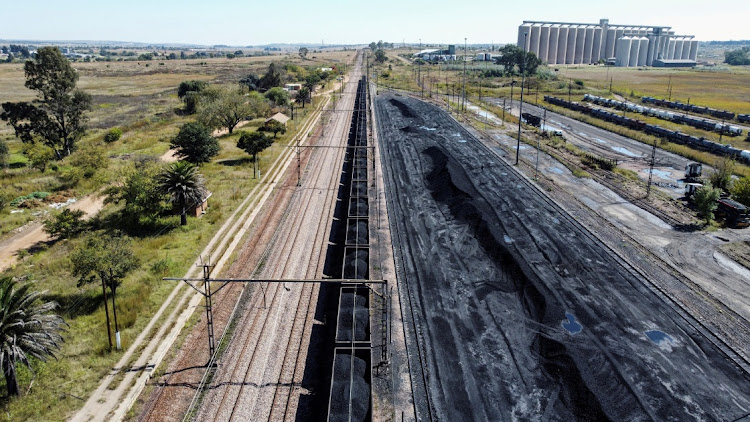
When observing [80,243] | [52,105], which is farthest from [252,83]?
[80,243]

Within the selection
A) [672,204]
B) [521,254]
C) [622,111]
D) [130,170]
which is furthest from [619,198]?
[622,111]

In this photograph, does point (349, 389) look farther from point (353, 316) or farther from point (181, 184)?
point (181, 184)

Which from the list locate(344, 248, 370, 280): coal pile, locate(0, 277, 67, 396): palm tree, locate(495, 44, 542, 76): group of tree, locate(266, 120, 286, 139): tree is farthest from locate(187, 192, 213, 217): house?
locate(495, 44, 542, 76): group of tree

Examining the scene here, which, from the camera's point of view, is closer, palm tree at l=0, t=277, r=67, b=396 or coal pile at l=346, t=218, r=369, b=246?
palm tree at l=0, t=277, r=67, b=396

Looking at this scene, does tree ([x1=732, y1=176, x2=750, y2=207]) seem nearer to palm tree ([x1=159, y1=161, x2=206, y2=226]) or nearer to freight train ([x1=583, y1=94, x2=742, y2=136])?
freight train ([x1=583, y1=94, x2=742, y2=136])

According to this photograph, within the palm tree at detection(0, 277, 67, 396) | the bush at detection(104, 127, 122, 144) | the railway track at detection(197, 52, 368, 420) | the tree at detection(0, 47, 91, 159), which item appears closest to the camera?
the palm tree at detection(0, 277, 67, 396)

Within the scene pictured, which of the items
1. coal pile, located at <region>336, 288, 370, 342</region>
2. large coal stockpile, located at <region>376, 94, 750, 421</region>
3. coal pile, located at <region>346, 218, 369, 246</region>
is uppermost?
coal pile, located at <region>346, 218, 369, 246</region>

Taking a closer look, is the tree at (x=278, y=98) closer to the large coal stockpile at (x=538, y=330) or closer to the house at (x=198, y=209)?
the house at (x=198, y=209)

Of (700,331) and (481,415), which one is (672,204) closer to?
(700,331)
